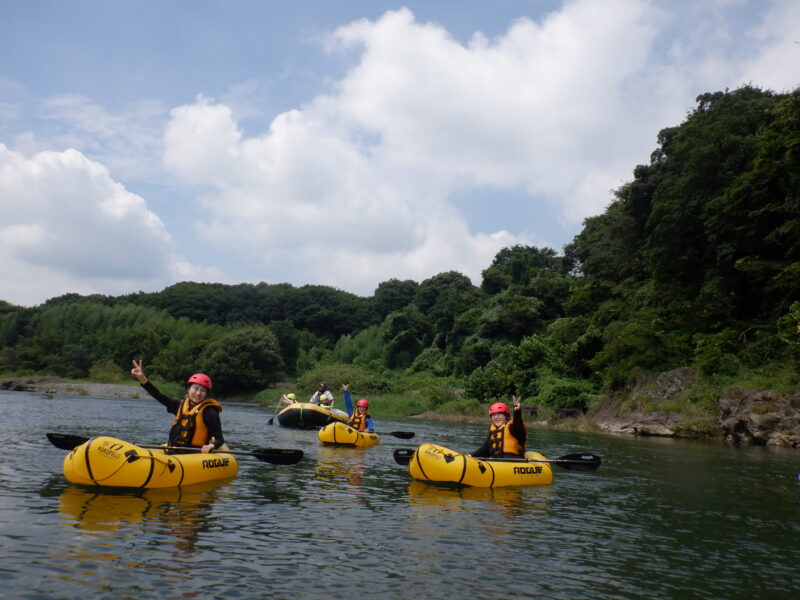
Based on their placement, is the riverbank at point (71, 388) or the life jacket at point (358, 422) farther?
the riverbank at point (71, 388)

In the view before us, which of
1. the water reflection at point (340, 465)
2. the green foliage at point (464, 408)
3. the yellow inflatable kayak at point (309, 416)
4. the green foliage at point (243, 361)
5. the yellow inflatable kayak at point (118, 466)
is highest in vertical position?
the green foliage at point (243, 361)

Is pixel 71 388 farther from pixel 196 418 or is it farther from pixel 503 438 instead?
pixel 503 438

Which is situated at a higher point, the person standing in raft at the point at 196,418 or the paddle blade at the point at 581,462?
→ the person standing in raft at the point at 196,418

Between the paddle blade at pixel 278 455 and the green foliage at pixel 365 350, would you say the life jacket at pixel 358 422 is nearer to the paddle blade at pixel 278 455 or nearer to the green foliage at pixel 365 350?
the paddle blade at pixel 278 455

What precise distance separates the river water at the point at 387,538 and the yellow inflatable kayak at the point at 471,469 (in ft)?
0.76

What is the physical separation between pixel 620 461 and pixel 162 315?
6546 cm

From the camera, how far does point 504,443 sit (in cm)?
1059

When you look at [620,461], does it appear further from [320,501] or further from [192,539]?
[192,539]

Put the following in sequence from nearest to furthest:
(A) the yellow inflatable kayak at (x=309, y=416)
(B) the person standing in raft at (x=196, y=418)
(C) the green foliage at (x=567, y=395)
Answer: (B) the person standing in raft at (x=196, y=418)
(A) the yellow inflatable kayak at (x=309, y=416)
(C) the green foliage at (x=567, y=395)

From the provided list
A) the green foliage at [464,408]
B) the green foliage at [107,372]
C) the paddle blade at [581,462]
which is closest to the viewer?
the paddle blade at [581,462]

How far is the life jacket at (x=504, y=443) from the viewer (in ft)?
34.7

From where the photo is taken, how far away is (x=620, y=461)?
47.5 feet

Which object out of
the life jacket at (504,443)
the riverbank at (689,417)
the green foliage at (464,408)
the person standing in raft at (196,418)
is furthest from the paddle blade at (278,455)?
the green foliage at (464,408)

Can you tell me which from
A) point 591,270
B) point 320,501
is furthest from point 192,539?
point 591,270
